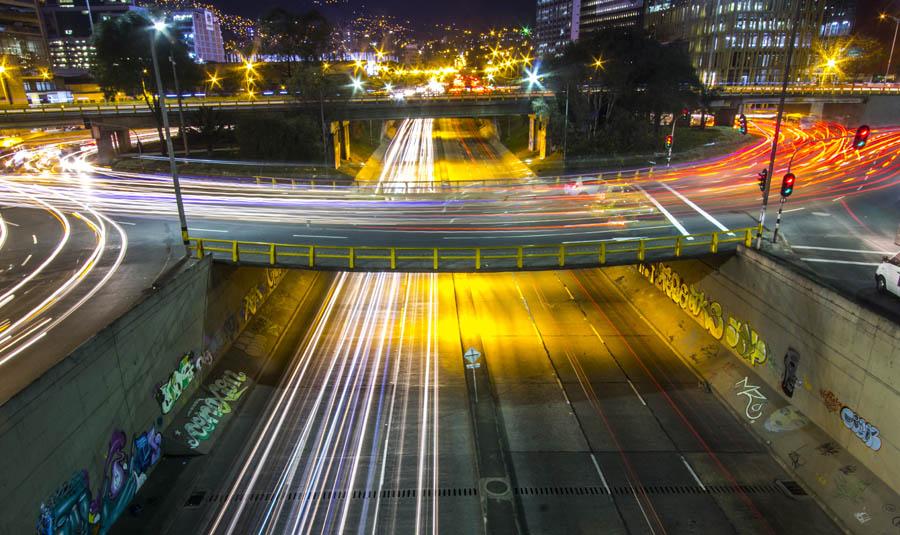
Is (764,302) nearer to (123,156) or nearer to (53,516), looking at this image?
(53,516)

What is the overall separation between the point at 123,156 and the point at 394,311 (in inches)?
1522

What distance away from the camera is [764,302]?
21031mm

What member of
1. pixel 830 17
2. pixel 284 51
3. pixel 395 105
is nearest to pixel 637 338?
pixel 395 105

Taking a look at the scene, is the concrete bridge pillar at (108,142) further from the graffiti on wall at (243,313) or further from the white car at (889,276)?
the white car at (889,276)

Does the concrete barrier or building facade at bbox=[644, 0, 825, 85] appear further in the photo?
building facade at bbox=[644, 0, 825, 85]

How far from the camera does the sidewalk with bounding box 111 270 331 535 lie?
16.0 metres

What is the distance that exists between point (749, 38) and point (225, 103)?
352 ft

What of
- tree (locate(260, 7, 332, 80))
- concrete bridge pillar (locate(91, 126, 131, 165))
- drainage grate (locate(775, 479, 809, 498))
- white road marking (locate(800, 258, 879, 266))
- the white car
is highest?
tree (locate(260, 7, 332, 80))

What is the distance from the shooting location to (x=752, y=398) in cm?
2061

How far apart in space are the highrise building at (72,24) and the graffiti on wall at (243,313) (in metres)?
156

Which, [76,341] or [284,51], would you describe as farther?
[284,51]

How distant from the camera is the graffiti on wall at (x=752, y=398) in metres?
20.1

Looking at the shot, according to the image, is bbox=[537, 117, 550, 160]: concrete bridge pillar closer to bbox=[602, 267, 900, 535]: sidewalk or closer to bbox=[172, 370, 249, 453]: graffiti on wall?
bbox=[602, 267, 900, 535]: sidewalk

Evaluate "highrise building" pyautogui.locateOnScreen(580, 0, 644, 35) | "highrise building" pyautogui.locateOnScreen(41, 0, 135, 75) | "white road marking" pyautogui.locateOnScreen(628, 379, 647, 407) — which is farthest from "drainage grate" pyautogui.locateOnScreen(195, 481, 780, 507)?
"highrise building" pyautogui.locateOnScreen(580, 0, 644, 35)
